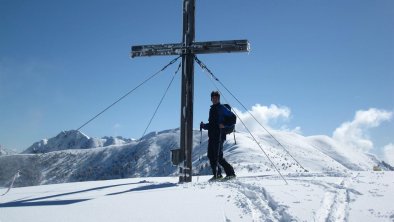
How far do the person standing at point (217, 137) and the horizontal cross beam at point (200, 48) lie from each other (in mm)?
1194

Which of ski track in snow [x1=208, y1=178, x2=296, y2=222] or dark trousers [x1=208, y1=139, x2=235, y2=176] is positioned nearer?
ski track in snow [x1=208, y1=178, x2=296, y2=222]

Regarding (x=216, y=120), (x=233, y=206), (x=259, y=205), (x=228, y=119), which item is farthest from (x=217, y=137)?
(x=233, y=206)

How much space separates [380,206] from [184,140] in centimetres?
592

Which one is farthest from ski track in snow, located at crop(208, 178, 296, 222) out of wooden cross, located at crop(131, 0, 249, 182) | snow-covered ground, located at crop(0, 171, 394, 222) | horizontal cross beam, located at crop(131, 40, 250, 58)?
horizontal cross beam, located at crop(131, 40, 250, 58)

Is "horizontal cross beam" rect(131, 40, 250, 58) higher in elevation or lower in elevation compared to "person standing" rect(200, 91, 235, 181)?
higher

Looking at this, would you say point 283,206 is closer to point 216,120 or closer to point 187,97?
point 216,120

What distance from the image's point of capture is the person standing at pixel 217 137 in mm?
10070

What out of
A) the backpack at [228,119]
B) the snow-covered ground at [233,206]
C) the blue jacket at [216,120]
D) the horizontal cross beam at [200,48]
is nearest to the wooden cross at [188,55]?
the horizontal cross beam at [200,48]

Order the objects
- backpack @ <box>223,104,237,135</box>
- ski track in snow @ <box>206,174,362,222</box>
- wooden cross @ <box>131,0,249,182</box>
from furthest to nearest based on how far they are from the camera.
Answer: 1. backpack @ <box>223,104,237,135</box>
2. wooden cross @ <box>131,0,249,182</box>
3. ski track in snow @ <box>206,174,362,222</box>

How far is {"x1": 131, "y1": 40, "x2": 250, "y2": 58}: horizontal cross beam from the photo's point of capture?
999 centimetres

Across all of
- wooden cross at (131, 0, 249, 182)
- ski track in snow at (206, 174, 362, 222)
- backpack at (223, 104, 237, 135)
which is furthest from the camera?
backpack at (223, 104, 237, 135)

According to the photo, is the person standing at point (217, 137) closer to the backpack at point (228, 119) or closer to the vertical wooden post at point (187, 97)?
the backpack at point (228, 119)

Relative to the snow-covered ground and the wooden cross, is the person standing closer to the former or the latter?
the wooden cross

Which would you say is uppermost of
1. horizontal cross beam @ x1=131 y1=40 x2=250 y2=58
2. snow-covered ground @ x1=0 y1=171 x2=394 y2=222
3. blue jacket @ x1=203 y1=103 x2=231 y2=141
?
horizontal cross beam @ x1=131 y1=40 x2=250 y2=58
